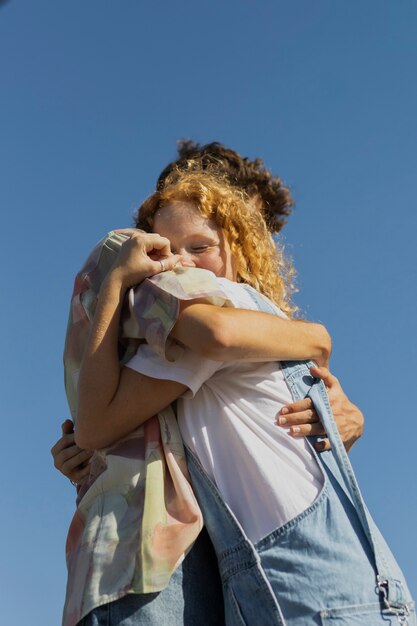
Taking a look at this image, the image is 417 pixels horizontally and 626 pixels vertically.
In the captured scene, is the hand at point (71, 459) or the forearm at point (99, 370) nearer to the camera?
the forearm at point (99, 370)

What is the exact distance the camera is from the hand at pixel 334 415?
9.54 ft

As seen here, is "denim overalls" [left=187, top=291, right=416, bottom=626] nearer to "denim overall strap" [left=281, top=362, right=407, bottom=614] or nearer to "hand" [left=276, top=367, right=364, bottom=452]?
"denim overall strap" [left=281, top=362, right=407, bottom=614]

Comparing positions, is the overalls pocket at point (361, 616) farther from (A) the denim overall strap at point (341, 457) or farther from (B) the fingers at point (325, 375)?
(B) the fingers at point (325, 375)

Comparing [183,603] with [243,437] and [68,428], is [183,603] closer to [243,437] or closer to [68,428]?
[243,437]

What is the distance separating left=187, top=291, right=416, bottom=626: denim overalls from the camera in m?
2.54

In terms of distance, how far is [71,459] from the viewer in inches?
129

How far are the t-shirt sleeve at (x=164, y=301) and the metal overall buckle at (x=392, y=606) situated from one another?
997 millimetres

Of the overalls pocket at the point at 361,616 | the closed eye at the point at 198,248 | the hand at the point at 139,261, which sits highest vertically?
the closed eye at the point at 198,248

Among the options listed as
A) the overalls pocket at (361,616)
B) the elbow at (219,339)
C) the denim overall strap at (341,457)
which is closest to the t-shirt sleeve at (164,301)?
the elbow at (219,339)

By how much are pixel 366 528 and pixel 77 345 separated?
1.32 m

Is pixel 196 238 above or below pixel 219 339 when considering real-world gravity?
above

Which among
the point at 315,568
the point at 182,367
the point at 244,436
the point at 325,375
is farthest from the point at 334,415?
the point at 315,568

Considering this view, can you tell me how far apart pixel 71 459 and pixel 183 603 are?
0.82 meters

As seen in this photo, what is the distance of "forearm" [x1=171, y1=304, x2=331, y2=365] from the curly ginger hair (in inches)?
29.7
